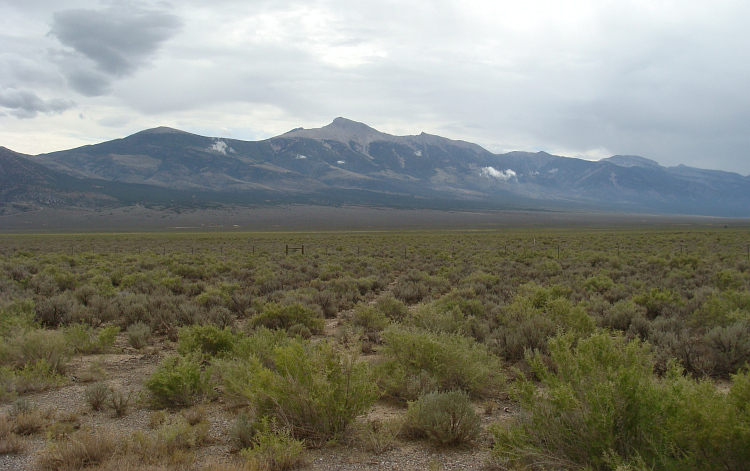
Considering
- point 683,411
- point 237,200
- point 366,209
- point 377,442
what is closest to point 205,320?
point 377,442

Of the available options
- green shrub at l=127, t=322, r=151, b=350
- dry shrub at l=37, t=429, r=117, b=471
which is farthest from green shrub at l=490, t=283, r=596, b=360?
green shrub at l=127, t=322, r=151, b=350

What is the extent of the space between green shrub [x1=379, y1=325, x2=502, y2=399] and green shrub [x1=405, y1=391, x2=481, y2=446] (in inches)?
34.0

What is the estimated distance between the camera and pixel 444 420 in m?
4.77

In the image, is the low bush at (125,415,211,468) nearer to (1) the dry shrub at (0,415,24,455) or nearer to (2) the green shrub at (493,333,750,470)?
(1) the dry shrub at (0,415,24,455)

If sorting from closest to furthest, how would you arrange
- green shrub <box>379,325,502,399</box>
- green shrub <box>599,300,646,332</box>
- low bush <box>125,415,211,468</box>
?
low bush <box>125,415,211,468</box> < green shrub <box>379,325,502,399</box> < green shrub <box>599,300,646,332</box>

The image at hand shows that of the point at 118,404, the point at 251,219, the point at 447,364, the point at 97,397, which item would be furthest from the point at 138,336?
the point at 251,219

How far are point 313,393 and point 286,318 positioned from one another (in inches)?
208

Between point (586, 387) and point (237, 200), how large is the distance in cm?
20643

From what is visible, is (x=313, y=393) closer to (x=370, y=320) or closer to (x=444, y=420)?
(x=444, y=420)

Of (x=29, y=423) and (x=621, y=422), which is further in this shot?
(x=29, y=423)

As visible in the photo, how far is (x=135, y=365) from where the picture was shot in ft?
25.4

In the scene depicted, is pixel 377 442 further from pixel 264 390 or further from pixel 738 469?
pixel 738 469

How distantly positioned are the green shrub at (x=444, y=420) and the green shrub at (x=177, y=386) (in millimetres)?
2907

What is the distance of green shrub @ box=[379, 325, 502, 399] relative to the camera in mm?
6086
